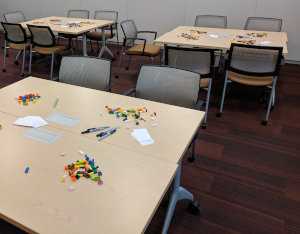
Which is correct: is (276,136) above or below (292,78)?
below

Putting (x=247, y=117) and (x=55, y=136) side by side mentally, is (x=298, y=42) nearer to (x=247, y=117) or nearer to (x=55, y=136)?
(x=247, y=117)

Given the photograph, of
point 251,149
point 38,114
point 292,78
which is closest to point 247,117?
point 251,149

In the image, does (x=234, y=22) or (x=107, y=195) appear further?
(x=234, y=22)

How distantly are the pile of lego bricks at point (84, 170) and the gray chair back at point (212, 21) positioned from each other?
4.02m

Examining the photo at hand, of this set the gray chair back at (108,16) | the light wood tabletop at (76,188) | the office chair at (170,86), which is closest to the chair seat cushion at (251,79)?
the office chair at (170,86)

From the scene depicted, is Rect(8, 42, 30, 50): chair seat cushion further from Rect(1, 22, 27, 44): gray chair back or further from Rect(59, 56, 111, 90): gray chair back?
Rect(59, 56, 111, 90): gray chair back

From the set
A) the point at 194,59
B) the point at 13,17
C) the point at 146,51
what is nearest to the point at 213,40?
the point at 194,59

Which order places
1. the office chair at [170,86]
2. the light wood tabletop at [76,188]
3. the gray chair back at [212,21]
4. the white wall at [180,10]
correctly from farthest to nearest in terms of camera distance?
the white wall at [180,10] < the gray chair back at [212,21] < the office chair at [170,86] < the light wood tabletop at [76,188]

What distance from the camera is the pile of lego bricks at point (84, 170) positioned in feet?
3.62

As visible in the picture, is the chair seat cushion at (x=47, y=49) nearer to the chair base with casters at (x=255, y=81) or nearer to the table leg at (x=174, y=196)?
the chair base with casters at (x=255, y=81)

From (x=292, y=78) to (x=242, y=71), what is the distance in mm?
2118

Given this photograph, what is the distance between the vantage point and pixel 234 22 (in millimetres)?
5223

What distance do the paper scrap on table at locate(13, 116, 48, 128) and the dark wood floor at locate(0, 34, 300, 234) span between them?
0.68m

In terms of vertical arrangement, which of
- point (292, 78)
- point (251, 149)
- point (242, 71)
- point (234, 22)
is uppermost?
point (234, 22)
